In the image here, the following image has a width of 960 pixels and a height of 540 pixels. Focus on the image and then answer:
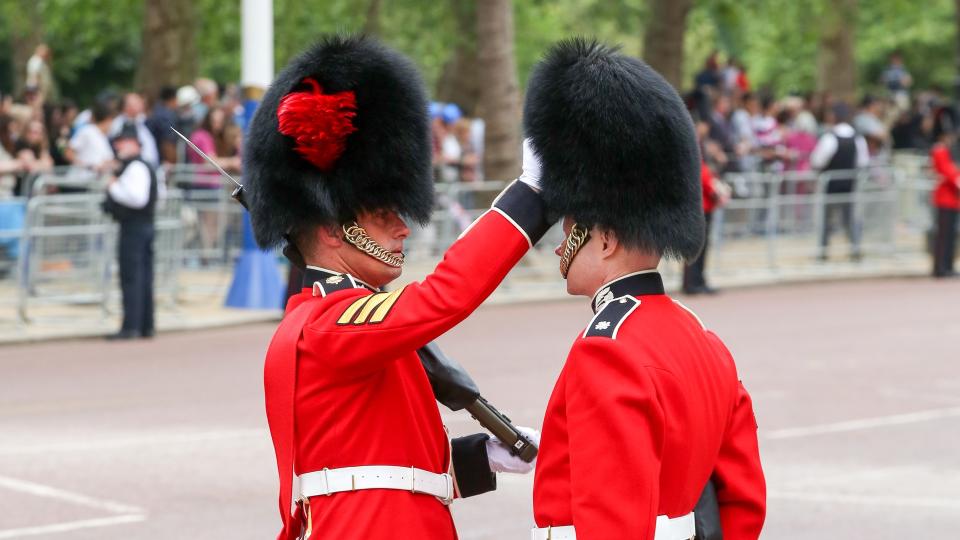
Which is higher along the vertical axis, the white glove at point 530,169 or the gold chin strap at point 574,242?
the white glove at point 530,169

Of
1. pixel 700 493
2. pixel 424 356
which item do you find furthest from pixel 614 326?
pixel 424 356

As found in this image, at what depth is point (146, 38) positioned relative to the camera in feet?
83.0

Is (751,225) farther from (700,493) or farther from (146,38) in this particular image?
(700,493)

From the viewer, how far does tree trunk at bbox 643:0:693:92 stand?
77.6 feet

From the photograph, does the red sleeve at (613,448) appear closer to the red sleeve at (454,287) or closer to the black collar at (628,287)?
the black collar at (628,287)

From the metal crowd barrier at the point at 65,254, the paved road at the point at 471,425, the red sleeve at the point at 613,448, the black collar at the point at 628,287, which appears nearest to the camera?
the red sleeve at the point at 613,448

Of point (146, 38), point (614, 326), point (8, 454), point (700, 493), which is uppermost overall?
point (146, 38)

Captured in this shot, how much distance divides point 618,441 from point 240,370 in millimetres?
9296

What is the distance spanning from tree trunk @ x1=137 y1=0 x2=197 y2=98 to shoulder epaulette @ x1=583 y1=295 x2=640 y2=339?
21.8 meters

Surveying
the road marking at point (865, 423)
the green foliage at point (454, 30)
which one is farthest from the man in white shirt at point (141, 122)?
the road marking at point (865, 423)

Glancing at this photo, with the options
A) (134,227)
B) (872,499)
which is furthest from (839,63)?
(872,499)

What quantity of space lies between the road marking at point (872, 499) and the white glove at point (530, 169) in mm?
4857

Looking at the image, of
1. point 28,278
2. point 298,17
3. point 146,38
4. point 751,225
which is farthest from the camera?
point 298,17

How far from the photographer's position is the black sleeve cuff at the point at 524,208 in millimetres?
3531
